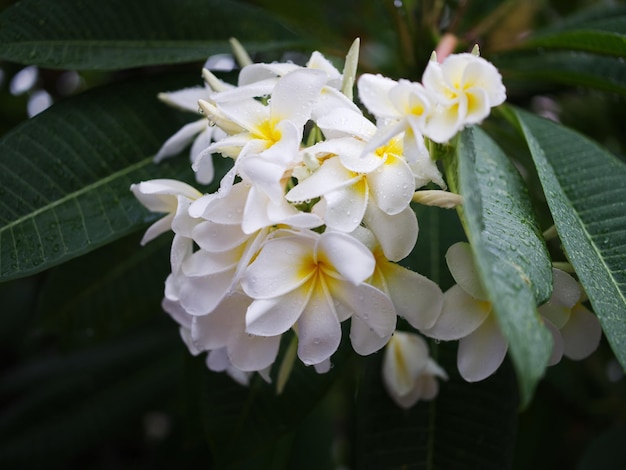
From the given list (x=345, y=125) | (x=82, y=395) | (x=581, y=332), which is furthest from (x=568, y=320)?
(x=82, y=395)

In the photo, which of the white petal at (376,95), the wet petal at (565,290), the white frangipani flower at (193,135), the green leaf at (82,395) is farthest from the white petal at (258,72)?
the green leaf at (82,395)

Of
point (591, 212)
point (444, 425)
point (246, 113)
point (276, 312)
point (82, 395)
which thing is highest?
point (246, 113)

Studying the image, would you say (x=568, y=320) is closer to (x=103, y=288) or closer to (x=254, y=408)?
(x=254, y=408)

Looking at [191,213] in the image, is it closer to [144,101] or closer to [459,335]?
[459,335]

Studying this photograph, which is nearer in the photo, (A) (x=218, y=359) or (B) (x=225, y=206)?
(B) (x=225, y=206)

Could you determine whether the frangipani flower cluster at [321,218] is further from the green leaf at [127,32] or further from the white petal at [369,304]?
the green leaf at [127,32]

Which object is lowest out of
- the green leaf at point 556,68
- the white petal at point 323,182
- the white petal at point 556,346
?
the green leaf at point 556,68
